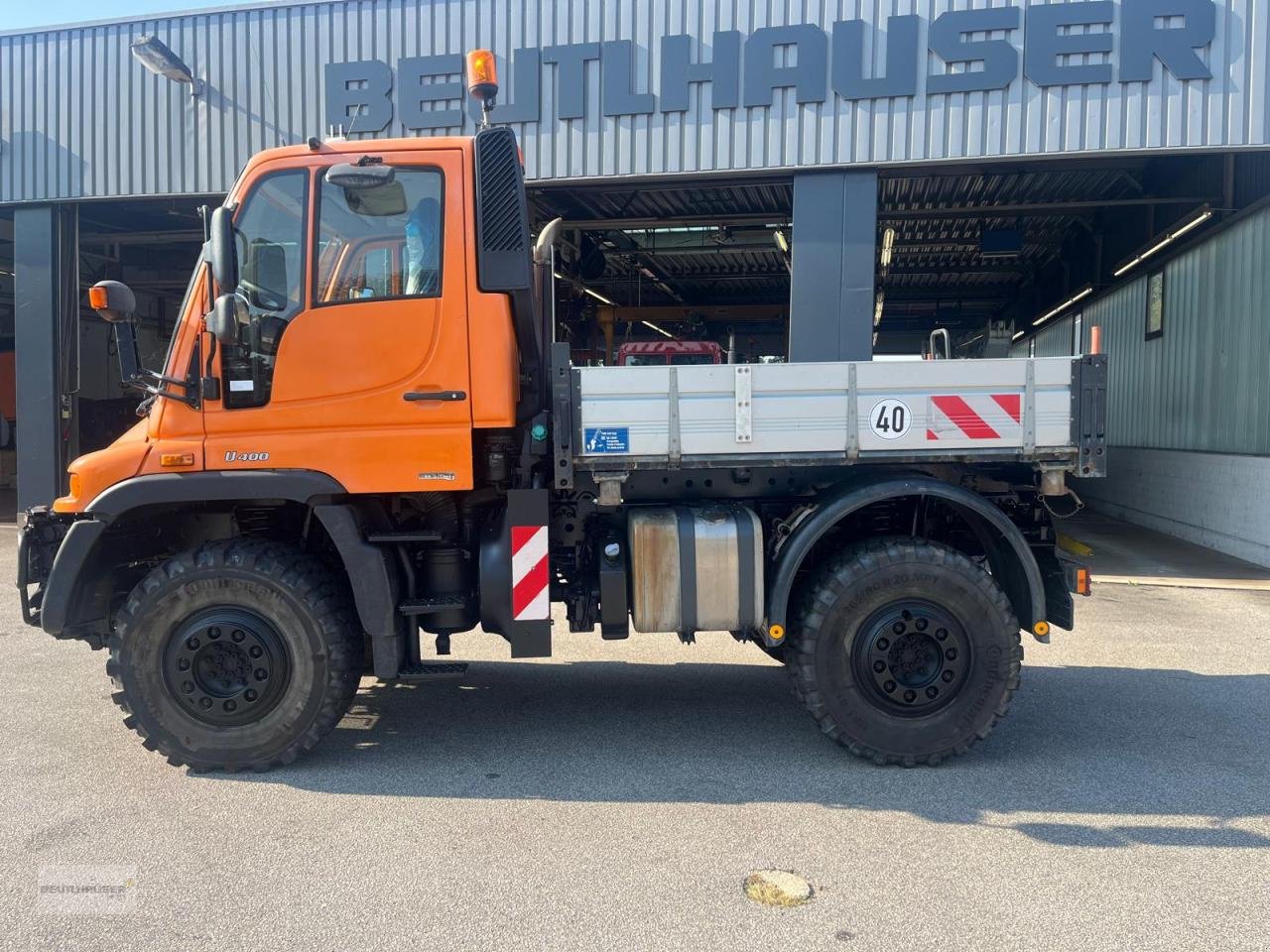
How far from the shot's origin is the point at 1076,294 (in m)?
17.3

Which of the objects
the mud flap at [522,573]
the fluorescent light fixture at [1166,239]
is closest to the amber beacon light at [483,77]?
the mud flap at [522,573]

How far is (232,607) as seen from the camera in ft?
14.5

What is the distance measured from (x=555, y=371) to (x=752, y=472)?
124 cm

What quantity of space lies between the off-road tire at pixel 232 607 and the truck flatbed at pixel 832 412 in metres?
1.52

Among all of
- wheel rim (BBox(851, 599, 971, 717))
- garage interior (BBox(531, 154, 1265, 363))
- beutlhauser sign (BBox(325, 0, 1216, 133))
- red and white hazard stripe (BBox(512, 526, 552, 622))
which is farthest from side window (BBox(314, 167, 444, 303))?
beutlhauser sign (BBox(325, 0, 1216, 133))

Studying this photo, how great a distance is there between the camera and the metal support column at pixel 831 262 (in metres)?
9.57

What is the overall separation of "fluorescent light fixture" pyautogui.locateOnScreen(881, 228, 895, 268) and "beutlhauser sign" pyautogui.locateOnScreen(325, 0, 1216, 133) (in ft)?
15.5

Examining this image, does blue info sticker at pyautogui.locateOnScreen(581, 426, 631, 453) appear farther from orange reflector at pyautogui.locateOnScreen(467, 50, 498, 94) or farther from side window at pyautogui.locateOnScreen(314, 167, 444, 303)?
orange reflector at pyautogui.locateOnScreen(467, 50, 498, 94)

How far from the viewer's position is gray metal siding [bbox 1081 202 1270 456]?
10.5m

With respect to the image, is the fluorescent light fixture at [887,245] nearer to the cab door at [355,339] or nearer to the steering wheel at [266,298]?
the cab door at [355,339]

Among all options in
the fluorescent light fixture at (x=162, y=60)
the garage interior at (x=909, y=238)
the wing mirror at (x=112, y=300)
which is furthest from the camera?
the garage interior at (x=909, y=238)

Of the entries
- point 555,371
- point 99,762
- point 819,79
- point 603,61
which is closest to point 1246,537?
point 819,79

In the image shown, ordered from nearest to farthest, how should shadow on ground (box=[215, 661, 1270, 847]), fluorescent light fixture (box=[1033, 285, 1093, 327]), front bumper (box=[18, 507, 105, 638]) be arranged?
1. shadow on ground (box=[215, 661, 1270, 847])
2. front bumper (box=[18, 507, 105, 638])
3. fluorescent light fixture (box=[1033, 285, 1093, 327])

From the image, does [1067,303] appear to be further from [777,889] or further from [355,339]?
[777,889]
